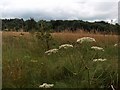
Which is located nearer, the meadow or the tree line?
the meadow

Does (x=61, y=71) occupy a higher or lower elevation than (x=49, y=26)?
lower

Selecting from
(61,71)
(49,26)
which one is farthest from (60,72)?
(49,26)

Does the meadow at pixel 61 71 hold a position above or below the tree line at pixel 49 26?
below

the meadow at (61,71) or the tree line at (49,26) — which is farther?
the tree line at (49,26)

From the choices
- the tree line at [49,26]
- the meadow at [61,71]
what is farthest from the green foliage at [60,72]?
the tree line at [49,26]

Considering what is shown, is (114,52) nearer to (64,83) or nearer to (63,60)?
(63,60)

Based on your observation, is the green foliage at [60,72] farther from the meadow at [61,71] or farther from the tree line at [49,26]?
the tree line at [49,26]

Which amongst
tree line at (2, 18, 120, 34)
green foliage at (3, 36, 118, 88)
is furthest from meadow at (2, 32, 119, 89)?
tree line at (2, 18, 120, 34)

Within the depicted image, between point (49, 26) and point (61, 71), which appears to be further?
point (49, 26)

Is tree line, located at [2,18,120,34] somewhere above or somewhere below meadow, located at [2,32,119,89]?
above

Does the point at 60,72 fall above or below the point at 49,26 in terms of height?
below

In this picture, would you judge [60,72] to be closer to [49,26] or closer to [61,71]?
[61,71]

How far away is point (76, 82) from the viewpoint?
18.5ft

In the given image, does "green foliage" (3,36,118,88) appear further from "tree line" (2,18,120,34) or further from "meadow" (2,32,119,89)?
"tree line" (2,18,120,34)
